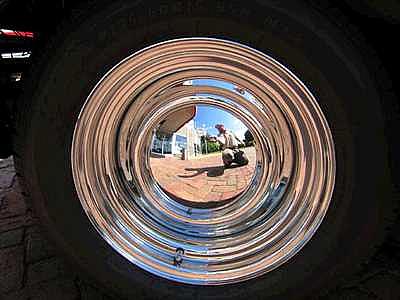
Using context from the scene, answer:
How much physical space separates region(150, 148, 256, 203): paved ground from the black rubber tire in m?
0.37

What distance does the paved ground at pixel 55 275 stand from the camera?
1.47 meters

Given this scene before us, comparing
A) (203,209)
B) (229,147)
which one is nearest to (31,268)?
(203,209)

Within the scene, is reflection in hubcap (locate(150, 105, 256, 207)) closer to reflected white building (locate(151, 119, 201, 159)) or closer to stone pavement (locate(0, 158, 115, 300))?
reflected white building (locate(151, 119, 201, 159))

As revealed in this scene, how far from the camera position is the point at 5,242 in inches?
76.7

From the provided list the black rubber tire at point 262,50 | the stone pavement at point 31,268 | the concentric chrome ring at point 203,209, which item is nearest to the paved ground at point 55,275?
the stone pavement at point 31,268

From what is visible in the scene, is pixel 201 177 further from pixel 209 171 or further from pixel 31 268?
pixel 31 268

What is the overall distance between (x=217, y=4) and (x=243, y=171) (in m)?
0.69

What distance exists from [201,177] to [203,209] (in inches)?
6.1

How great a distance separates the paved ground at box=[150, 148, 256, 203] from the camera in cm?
149

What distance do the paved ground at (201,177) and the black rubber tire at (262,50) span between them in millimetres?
374

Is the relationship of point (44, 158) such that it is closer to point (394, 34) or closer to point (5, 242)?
point (5, 242)

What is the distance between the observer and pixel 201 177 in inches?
58.6

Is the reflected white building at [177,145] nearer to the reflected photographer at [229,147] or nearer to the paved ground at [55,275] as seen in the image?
the reflected photographer at [229,147]

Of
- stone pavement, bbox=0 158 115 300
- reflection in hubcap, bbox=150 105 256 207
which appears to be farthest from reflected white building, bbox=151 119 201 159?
stone pavement, bbox=0 158 115 300
